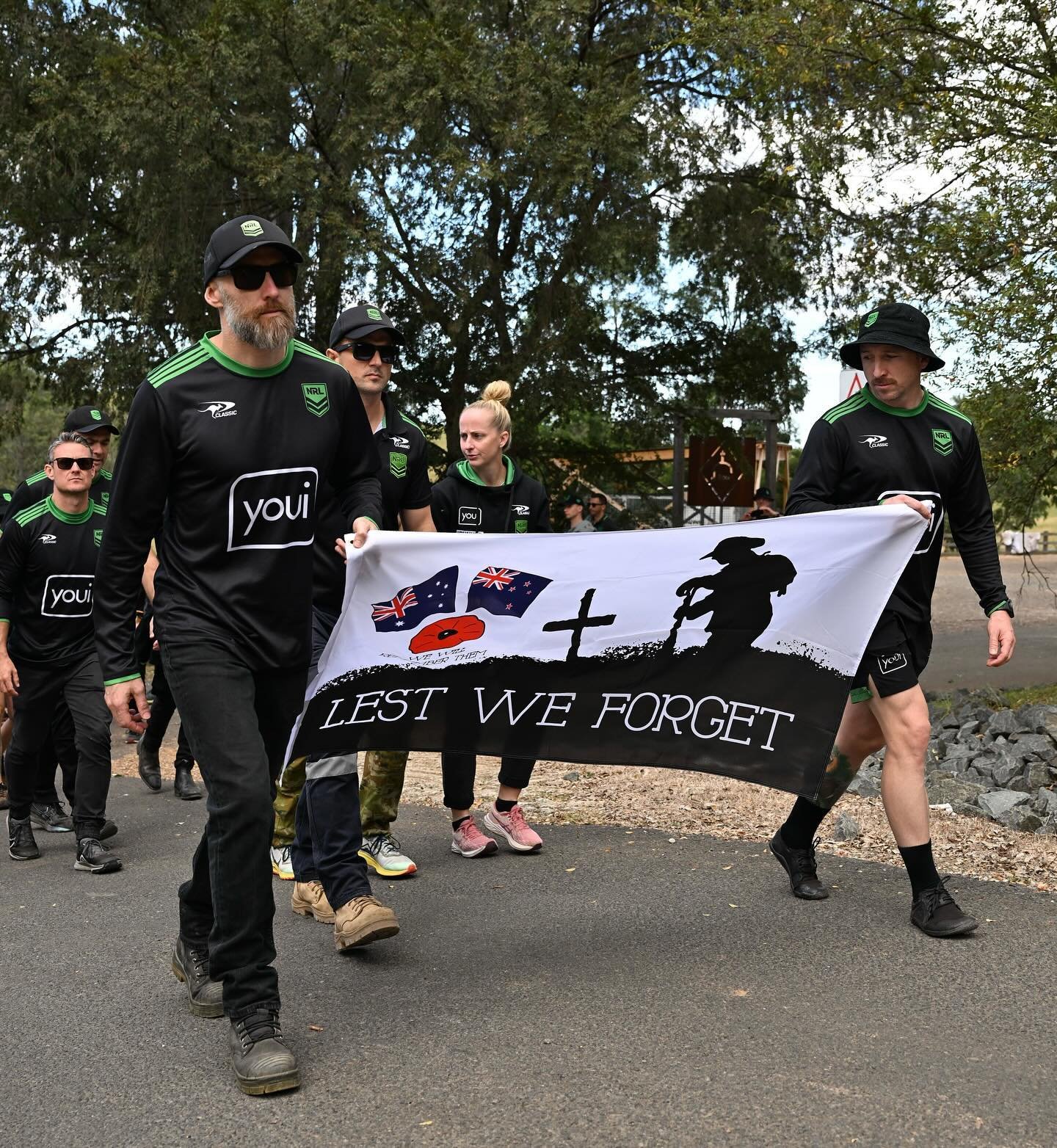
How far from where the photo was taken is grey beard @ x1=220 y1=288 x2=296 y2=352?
409 centimetres

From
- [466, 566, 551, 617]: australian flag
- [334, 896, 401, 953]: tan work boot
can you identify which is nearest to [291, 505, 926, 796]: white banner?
[466, 566, 551, 617]: australian flag

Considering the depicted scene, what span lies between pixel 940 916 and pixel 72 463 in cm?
486

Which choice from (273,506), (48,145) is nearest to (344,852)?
(273,506)

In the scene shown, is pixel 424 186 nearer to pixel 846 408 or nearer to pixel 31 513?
pixel 31 513

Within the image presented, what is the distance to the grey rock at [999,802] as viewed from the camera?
23.0 ft

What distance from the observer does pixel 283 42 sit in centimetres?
1549

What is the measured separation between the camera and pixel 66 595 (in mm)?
7375

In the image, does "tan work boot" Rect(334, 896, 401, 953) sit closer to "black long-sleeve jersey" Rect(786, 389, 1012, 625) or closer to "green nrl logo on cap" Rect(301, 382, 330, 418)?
"green nrl logo on cap" Rect(301, 382, 330, 418)

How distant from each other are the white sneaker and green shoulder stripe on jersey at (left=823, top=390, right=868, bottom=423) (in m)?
2.93

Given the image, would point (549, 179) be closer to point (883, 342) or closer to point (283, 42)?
point (283, 42)

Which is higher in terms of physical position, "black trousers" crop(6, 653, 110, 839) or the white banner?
the white banner

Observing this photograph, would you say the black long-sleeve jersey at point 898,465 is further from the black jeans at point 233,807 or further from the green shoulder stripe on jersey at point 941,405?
the black jeans at point 233,807

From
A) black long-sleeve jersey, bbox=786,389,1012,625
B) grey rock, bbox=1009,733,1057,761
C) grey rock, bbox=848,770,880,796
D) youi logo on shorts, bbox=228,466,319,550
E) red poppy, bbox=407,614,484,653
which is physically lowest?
grey rock, bbox=1009,733,1057,761

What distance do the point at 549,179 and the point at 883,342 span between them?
34.5 feet
